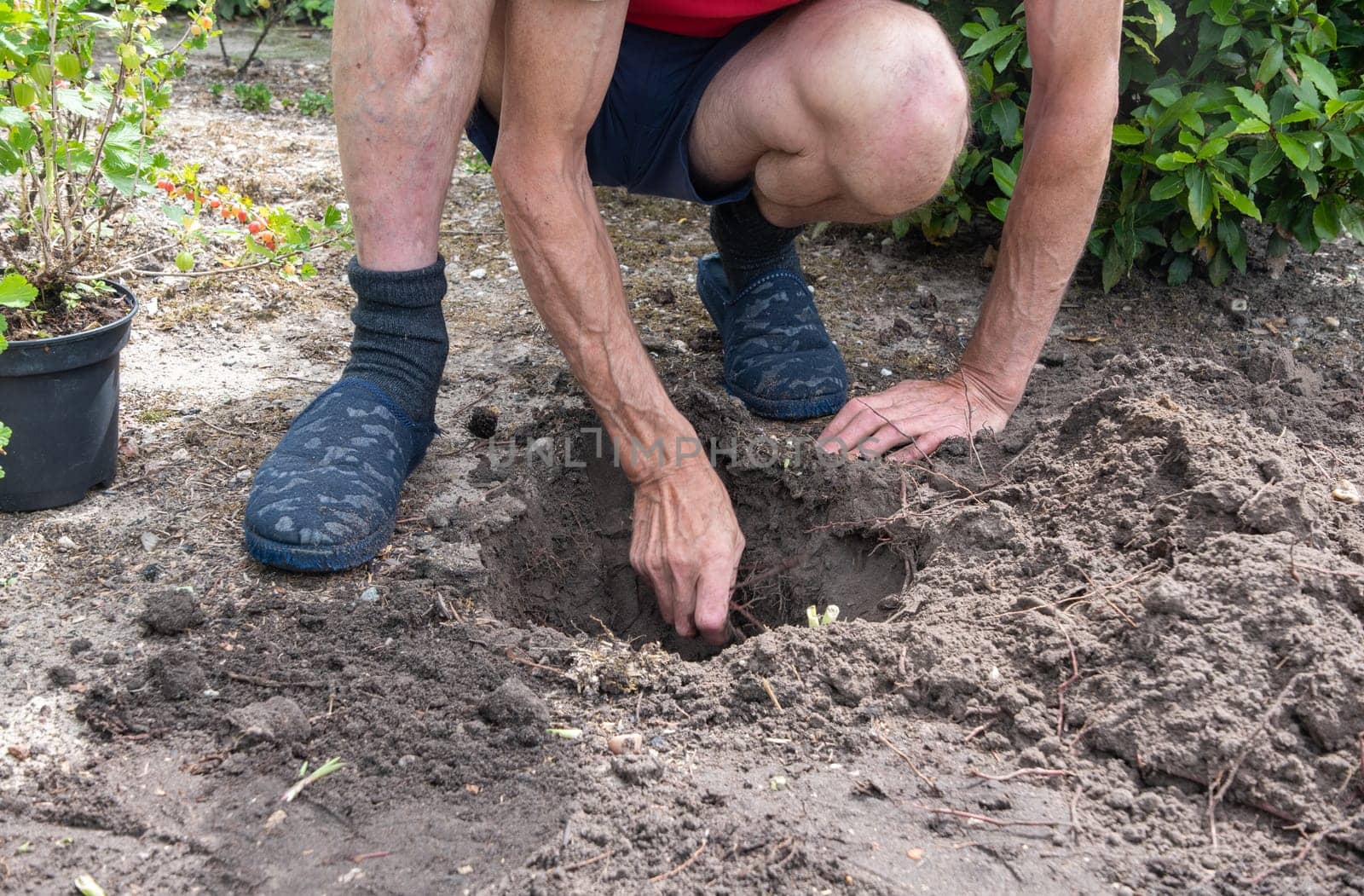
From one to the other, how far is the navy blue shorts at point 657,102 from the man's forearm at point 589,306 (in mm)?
Result: 438

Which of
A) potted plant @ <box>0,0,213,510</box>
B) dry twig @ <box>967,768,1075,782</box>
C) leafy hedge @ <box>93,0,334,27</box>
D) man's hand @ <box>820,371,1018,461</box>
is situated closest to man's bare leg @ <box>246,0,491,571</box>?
potted plant @ <box>0,0,213,510</box>

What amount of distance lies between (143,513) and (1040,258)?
2.02 metres

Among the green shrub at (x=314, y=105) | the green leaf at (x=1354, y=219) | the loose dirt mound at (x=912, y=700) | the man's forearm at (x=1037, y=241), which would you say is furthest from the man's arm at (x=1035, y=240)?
the green shrub at (x=314, y=105)

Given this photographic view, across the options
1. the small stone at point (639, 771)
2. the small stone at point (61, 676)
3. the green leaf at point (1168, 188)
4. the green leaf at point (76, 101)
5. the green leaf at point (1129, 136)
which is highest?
the green leaf at point (1129, 136)

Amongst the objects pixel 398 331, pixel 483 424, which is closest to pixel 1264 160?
pixel 483 424

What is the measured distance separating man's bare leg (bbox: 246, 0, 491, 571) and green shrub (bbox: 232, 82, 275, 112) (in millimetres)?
3017

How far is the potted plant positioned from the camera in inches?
80.3

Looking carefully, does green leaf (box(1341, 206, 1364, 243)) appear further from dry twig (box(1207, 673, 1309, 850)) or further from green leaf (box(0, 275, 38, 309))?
green leaf (box(0, 275, 38, 309))

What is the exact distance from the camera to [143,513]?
231 cm

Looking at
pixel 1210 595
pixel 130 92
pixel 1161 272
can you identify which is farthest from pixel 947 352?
pixel 130 92

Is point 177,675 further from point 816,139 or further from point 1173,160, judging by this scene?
point 1173,160

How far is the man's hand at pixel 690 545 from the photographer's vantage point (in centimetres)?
218

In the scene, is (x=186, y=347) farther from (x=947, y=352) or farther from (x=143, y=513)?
(x=947, y=352)

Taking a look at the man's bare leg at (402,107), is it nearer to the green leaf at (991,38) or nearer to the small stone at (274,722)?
the small stone at (274,722)
